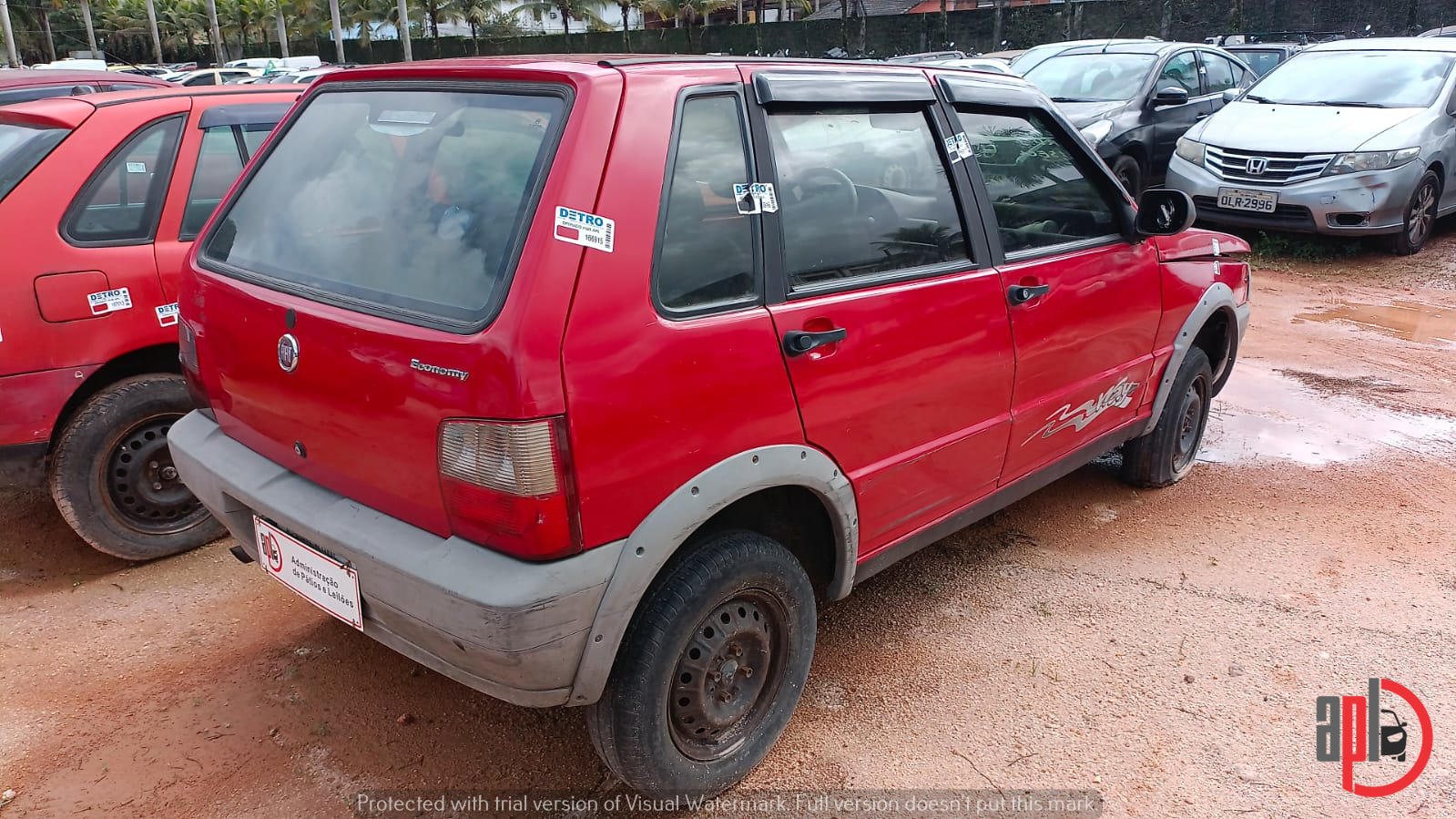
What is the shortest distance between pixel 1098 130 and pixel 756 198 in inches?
320

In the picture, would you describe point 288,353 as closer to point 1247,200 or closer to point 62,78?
point 62,78

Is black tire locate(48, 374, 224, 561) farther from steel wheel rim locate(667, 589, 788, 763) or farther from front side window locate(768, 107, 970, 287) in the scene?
front side window locate(768, 107, 970, 287)

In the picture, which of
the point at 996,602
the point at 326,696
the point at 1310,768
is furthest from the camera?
the point at 996,602

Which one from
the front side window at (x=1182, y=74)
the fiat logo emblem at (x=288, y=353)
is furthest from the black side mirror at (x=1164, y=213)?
the front side window at (x=1182, y=74)

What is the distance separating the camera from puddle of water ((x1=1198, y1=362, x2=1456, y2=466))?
480 cm

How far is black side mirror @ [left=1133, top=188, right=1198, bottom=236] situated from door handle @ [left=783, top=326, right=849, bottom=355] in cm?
160

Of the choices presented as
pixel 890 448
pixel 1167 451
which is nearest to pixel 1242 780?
pixel 890 448

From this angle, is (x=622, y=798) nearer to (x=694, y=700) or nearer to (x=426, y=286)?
(x=694, y=700)

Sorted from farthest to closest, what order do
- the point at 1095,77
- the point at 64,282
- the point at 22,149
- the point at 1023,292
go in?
the point at 1095,77 < the point at 22,149 < the point at 64,282 < the point at 1023,292

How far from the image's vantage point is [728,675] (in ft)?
7.99

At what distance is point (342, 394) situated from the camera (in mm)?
2178

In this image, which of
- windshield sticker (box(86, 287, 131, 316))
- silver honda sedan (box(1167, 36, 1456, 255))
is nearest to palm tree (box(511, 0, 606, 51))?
silver honda sedan (box(1167, 36, 1456, 255))

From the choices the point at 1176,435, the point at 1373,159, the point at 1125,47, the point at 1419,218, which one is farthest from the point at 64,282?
the point at 1125,47

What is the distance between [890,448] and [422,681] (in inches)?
63.1
